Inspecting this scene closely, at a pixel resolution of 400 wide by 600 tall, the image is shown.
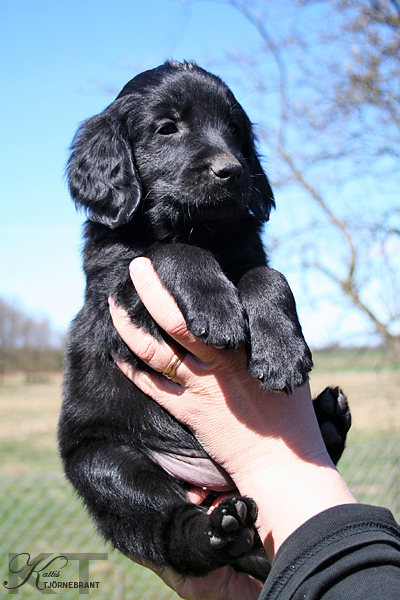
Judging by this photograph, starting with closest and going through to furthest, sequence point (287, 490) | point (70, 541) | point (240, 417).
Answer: point (287, 490) → point (240, 417) → point (70, 541)

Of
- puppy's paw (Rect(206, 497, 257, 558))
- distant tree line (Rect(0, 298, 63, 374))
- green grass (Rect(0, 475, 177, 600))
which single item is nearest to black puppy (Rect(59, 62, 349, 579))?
puppy's paw (Rect(206, 497, 257, 558))

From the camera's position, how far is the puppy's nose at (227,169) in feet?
6.29

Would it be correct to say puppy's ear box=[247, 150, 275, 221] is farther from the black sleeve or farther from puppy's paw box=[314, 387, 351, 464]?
the black sleeve

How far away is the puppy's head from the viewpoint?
2.01 meters

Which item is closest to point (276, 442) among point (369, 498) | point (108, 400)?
point (108, 400)

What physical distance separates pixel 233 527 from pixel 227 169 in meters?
1.25

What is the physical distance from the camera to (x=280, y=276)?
186 centimetres

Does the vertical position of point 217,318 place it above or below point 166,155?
below

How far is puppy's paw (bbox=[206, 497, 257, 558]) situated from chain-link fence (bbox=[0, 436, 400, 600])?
2549 millimetres

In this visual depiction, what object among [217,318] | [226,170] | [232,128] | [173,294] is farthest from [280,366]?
[232,128]

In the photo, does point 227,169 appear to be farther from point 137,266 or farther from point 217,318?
point 217,318

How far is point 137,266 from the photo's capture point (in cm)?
193

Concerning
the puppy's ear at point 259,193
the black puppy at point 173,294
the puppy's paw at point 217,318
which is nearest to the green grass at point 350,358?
the puppy's ear at point 259,193

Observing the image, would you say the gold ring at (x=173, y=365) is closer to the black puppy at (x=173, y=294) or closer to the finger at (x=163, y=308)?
the finger at (x=163, y=308)
